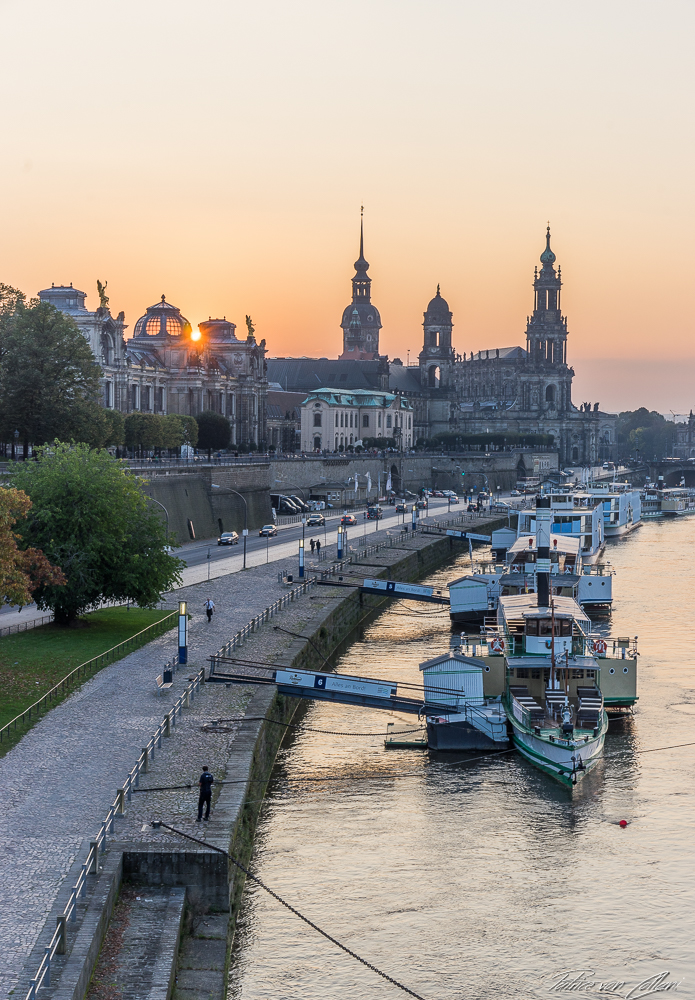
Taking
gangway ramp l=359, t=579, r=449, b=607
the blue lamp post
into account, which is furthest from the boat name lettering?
gangway ramp l=359, t=579, r=449, b=607

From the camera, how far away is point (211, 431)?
460ft

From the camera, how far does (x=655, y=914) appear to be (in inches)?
1092

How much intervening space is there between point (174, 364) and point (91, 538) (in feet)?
354

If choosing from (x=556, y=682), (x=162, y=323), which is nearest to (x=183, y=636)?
(x=556, y=682)

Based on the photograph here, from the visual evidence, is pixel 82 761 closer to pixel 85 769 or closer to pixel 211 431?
pixel 85 769

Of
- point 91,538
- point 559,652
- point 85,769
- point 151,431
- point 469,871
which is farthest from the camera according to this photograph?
point 151,431

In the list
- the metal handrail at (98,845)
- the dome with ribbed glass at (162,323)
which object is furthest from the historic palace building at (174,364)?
the metal handrail at (98,845)

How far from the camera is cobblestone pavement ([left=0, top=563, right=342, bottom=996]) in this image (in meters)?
23.3

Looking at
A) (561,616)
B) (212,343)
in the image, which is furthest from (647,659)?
(212,343)

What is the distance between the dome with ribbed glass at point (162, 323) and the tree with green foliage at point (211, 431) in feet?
81.4

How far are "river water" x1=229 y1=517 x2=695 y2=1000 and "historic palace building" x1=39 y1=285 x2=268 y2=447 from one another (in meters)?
87.8

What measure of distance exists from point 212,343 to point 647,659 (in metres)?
123

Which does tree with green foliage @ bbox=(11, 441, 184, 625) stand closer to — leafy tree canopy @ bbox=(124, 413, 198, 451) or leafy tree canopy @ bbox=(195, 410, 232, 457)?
leafy tree canopy @ bbox=(124, 413, 198, 451)

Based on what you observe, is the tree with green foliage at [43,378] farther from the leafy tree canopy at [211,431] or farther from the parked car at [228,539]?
the leafy tree canopy at [211,431]
